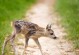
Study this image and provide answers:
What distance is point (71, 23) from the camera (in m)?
15.2

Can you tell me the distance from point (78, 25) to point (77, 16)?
85.5 inches

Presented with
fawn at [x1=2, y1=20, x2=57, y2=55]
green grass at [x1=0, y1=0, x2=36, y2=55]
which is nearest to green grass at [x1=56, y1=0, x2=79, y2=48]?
fawn at [x1=2, y1=20, x2=57, y2=55]

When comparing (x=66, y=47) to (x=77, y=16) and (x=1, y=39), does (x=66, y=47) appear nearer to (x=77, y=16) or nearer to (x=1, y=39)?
(x=1, y=39)

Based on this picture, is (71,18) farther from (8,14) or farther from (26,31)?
(26,31)

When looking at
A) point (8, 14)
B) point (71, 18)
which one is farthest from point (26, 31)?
point (8, 14)

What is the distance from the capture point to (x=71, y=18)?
16391 millimetres

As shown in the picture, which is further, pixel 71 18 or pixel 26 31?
pixel 71 18

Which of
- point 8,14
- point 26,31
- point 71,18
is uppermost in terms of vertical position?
point 8,14

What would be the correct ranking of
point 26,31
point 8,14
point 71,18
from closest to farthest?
point 26,31 < point 71,18 < point 8,14

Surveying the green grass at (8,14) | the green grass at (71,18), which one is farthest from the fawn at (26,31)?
the green grass at (71,18)

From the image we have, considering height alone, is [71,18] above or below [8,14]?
below

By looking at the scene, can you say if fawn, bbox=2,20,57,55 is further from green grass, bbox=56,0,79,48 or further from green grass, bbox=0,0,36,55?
green grass, bbox=56,0,79,48

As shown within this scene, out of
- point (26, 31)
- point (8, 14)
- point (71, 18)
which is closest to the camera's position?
point (26, 31)

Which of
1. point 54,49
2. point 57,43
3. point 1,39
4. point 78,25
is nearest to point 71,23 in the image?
point 78,25
